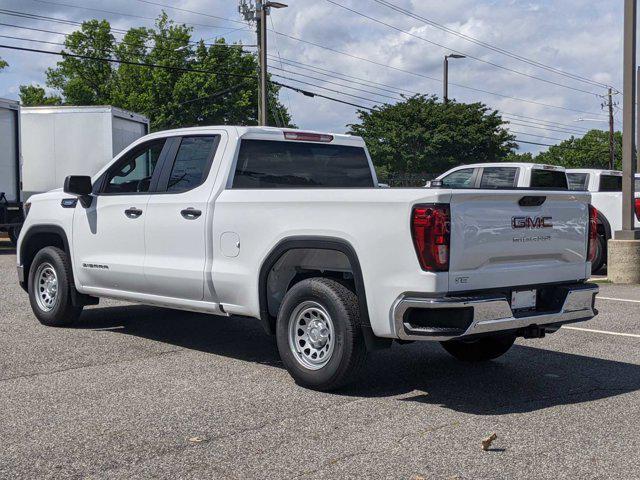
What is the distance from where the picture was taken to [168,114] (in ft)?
213

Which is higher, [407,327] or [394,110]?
[394,110]

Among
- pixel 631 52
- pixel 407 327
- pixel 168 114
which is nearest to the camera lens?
pixel 407 327

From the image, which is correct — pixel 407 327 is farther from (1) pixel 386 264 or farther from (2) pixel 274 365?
(2) pixel 274 365

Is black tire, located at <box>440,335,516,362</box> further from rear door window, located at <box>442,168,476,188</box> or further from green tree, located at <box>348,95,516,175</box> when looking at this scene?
green tree, located at <box>348,95,516,175</box>

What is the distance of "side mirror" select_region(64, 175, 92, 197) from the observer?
27.0 ft

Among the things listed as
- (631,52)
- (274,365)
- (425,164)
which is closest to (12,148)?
(631,52)

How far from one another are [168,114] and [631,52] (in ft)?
173

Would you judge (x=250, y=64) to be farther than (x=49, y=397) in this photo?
Yes

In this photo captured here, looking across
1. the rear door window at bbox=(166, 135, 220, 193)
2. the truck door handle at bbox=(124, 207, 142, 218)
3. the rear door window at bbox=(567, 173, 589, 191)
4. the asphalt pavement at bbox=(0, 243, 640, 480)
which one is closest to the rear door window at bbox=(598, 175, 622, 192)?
the rear door window at bbox=(567, 173, 589, 191)

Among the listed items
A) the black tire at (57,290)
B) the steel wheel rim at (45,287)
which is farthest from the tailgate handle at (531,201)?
the steel wheel rim at (45,287)

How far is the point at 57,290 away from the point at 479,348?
4.24m

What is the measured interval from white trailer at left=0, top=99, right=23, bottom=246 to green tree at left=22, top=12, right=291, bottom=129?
41.5m

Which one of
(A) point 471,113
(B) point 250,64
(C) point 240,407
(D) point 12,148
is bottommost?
(C) point 240,407

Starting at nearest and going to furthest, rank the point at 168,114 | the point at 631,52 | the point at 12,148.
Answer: the point at 631,52
the point at 12,148
the point at 168,114
